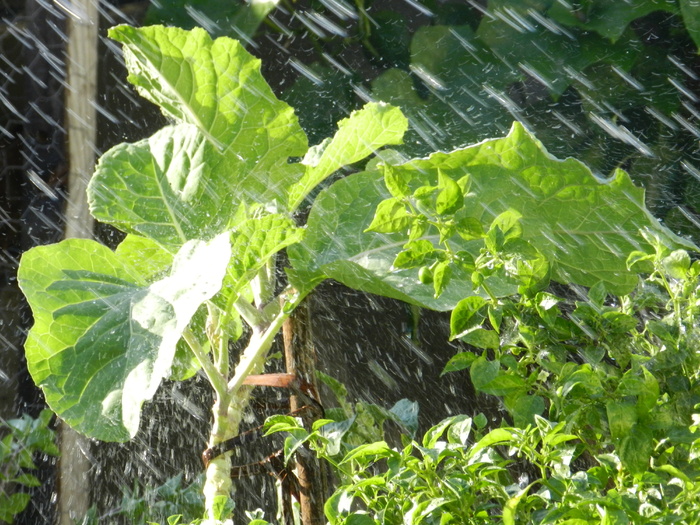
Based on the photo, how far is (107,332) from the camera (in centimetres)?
61

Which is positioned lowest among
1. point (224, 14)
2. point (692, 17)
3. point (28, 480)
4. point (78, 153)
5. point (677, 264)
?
point (28, 480)

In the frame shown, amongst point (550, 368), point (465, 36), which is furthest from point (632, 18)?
point (550, 368)

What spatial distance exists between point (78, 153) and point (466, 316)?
1113 millimetres

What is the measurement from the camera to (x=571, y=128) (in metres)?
1.02

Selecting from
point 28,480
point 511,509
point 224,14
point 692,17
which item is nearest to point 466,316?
point 511,509

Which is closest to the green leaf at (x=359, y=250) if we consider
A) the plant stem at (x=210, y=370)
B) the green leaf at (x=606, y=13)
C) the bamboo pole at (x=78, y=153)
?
the plant stem at (x=210, y=370)

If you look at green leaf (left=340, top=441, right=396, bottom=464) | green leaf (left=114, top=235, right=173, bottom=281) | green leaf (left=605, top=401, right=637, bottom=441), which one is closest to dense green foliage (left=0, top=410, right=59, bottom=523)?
green leaf (left=114, top=235, right=173, bottom=281)

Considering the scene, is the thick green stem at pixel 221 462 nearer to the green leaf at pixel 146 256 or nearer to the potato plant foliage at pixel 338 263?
the potato plant foliage at pixel 338 263

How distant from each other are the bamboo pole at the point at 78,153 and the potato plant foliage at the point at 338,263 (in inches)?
25.6

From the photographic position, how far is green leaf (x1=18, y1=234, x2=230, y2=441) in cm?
56

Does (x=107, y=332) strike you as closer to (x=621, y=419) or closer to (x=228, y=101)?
(x=228, y=101)

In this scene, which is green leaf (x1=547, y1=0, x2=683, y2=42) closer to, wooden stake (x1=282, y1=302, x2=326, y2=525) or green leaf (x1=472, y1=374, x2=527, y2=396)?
wooden stake (x1=282, y1=302, x2=326, y2=525)

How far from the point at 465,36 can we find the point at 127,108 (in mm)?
664

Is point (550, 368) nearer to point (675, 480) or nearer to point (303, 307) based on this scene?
point (675, 480)
